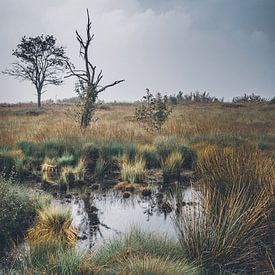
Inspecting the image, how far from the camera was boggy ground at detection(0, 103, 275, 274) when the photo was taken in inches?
159

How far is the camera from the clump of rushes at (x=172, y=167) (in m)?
9.14

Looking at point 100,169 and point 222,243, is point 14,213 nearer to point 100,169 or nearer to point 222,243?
point 222,243

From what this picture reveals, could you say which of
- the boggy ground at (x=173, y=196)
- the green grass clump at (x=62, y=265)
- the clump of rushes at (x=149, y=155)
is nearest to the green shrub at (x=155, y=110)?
the boggy ground at (x=173, y=196)

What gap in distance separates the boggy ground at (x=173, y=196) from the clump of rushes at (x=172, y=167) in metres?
0.03

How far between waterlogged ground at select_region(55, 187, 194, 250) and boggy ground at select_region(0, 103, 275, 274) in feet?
0.85

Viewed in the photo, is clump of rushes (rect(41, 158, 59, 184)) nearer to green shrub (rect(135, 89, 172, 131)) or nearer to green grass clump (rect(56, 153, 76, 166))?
green grass clump (rect(56, 153, 76, 166))

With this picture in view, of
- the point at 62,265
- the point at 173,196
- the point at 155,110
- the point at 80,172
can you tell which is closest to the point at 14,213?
the point at 62,265

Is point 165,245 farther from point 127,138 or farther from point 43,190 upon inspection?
point 127,138

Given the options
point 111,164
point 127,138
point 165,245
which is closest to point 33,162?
point 111,164

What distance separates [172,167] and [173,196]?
197cm

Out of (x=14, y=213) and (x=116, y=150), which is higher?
(x=116, y=150)

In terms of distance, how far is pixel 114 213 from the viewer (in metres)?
6.48

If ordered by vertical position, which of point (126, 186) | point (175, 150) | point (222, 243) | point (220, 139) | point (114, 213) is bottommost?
point (114, 213)

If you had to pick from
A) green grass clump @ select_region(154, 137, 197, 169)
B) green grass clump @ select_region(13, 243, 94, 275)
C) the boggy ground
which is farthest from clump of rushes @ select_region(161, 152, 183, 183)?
green grass clump @ select_region(13, 243, 94, 275)
